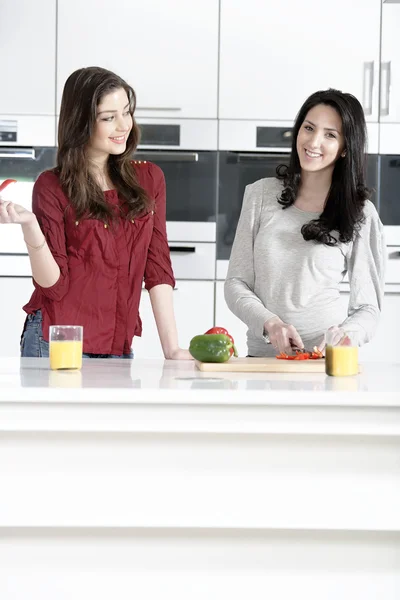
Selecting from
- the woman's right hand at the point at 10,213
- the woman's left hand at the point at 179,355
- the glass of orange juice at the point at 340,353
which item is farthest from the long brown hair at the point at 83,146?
the glass of orange juice at the point at 340,353

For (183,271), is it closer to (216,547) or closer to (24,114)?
(24,114)

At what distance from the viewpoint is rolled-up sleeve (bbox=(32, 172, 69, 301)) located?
7.63 ft

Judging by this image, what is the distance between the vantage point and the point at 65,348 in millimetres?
1969

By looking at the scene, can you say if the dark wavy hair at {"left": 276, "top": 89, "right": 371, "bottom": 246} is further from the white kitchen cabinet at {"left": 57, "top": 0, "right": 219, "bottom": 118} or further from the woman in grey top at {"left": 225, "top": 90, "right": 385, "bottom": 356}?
the white kitchen cabinet at {"left": 57, "top": 0, "right": 219, "bottom": 118}

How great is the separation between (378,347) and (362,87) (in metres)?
1.23

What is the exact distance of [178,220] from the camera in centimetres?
403

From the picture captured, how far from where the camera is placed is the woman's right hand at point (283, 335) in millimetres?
2205

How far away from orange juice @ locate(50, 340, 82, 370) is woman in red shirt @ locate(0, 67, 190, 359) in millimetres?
329

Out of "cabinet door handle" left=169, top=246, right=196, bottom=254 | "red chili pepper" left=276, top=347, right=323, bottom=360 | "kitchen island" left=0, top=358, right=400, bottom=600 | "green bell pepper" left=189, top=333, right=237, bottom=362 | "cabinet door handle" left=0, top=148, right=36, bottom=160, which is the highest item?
"cabinet door handle" left=0, top=148, right=36, bottom=160

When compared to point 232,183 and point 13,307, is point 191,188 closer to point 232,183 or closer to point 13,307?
point 232,183

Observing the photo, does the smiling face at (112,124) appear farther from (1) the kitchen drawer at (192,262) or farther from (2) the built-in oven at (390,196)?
(2) the built-in oven at (390,196)

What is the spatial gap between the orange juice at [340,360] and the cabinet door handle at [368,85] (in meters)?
2.32

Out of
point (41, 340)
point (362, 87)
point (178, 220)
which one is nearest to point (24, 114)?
point (178, 220)

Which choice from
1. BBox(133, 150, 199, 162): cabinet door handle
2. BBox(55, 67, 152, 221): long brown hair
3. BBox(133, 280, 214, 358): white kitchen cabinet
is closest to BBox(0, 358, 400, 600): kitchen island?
BBox(55, 67, 152, 221): long brown hair
